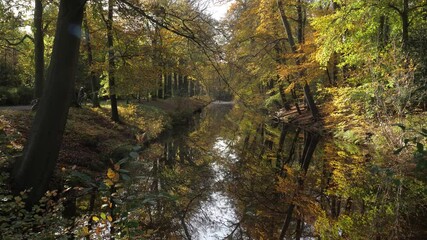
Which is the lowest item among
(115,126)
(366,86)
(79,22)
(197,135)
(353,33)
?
(197,135)

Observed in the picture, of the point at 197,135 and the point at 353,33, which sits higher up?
the point at 353,33

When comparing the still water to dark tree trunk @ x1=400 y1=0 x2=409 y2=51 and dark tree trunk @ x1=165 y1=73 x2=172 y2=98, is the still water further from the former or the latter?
dark tree trunk @ x1=165 y1=73 x2=172 y2=98

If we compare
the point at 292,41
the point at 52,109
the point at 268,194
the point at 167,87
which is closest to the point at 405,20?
the point at 292,41

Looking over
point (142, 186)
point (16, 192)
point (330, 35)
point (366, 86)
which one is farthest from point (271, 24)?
point (16, 192)

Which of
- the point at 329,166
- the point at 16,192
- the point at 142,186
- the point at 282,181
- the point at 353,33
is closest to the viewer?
the point at 16,192

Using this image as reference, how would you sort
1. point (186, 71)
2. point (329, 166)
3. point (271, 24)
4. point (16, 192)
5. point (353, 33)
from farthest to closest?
point (271, 24) < point (353, 33) < point (186, 71) < point (329, 166) < point (16, 192)

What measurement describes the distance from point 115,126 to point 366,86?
420 inches

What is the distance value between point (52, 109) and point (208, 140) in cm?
1520

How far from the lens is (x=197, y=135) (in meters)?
22.2

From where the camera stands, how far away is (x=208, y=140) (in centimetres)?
2083

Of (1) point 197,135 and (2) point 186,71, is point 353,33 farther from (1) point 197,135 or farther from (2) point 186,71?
(1) point 197,135

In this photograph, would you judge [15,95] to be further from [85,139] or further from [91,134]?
[85,139]

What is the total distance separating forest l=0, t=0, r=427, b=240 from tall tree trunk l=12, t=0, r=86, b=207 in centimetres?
2

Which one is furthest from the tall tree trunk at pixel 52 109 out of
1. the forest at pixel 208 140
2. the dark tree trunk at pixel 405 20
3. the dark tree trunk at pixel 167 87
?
the dark tree trunk at pixel 167 87
